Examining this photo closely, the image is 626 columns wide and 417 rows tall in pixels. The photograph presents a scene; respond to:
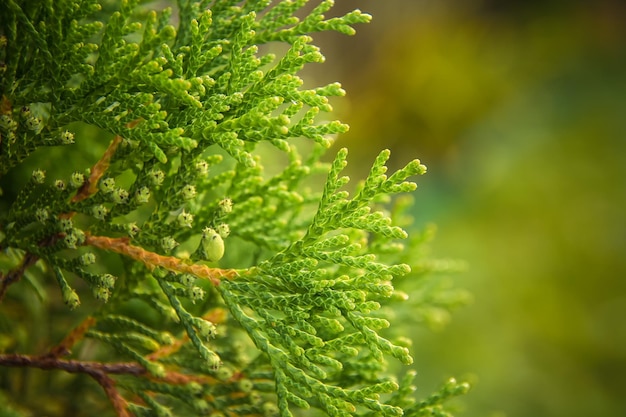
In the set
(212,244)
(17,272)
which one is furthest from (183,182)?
(17,272)

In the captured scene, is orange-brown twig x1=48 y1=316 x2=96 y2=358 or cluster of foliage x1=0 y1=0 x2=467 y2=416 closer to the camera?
cluster of foliage x1=0 y1=0 x2=467 y2=416

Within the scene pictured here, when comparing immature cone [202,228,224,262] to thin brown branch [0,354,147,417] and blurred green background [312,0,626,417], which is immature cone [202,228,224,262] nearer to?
thin brown branch [0,354,147,417]

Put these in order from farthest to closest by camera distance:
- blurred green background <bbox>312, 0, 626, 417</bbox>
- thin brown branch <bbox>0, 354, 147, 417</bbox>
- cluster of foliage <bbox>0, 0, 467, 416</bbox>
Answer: blurred green background <bbox>312, 0, 626, 417</bbox> < thin brown branch <bbox>0, 354, 147, 417</bbox> < cluster of foliage <bbox>0, 0, 467, 416</bbox>

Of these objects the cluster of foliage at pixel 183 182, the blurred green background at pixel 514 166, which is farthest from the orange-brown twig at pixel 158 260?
the blurred green background at pixel 514 166

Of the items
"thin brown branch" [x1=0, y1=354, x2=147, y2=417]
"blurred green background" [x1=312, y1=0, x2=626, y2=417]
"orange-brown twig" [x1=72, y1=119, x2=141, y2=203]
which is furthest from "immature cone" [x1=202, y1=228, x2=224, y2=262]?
"blurred green background" [x1=312, y1=0, x2=626, y2=417]

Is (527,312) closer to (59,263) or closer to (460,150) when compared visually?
(460,150)

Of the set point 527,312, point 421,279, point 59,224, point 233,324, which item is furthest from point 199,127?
point 527,312

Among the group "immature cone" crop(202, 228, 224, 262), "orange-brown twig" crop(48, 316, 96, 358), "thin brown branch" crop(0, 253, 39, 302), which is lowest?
"orange-brown twig" crop(48, 316, 96, 358)
